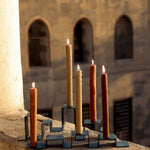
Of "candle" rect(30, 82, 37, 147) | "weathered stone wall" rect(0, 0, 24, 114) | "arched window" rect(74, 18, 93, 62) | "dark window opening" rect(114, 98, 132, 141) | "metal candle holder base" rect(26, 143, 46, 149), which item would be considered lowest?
"dark window opening" rect(114, 98, 132, 141)

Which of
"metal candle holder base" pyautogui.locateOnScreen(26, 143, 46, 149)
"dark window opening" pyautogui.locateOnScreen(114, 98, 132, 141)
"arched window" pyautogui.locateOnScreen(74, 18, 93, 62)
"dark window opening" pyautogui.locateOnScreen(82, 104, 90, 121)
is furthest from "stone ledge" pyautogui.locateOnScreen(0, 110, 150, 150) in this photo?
"dark window opening" pyautogui.locateOnScreen(114, 98, 132, 141)

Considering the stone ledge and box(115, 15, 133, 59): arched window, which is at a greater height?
box(115, 15, 133, 59): arched window

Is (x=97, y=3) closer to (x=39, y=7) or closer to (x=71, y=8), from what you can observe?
(x=71, y=8)

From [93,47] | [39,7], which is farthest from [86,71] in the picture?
[39,7]

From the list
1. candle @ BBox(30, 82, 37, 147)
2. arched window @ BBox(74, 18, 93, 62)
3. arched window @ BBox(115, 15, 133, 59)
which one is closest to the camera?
candle @ BBox(30, 82, 37, 147)

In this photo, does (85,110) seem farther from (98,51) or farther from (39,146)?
(39,146)

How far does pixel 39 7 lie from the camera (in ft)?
31.1

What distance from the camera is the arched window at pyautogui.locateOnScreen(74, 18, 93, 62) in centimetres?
1076

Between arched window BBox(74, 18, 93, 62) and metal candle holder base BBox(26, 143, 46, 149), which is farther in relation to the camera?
arched window BBox(74, 18, 93, 62)

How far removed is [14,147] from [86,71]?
8438 mm

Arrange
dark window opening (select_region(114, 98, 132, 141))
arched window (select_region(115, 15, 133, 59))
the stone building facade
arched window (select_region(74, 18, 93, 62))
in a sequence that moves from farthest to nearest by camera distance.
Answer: arched window (select_region(115, 15, 133, 59))
dark window opening (select_region(114, 98, 132, 141))
arched window (select_region(74, 18, 93, 62))
the stone building facade

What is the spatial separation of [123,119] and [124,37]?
9.14 feet

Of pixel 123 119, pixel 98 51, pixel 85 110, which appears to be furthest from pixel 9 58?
pixel 123 119

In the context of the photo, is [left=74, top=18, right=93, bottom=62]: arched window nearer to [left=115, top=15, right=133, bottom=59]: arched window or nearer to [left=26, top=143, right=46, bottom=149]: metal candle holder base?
[left=115, top=15, right=133, bottom=59]: arched window
